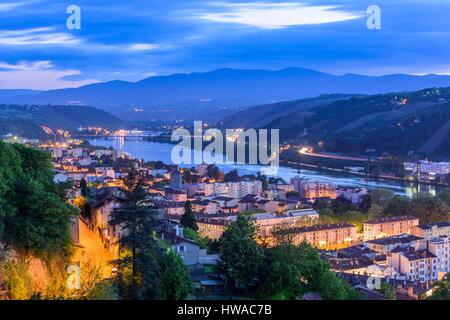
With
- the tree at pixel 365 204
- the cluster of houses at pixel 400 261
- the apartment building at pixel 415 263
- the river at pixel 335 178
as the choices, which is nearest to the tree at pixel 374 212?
the tree at pixel 365 204

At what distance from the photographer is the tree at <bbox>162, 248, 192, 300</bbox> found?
447 cm

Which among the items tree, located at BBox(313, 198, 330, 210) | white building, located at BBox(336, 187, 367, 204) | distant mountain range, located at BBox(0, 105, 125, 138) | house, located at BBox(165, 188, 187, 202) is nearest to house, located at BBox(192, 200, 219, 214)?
house, located at BBox(165, 188, 187, 202)

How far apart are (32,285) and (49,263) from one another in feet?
1.50

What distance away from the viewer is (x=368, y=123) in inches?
1393

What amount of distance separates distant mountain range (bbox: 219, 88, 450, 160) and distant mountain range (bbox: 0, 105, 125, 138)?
9.57 metres

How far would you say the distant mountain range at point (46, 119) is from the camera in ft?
112

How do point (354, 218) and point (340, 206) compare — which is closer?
point (354, 218)

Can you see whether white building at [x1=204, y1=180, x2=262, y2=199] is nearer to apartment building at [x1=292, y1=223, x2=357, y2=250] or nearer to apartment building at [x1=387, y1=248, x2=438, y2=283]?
apartment building at [x1=292, y1=223, x2=357, y2=250]

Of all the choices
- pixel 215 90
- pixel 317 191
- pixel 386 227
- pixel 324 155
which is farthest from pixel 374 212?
pixel 215 90

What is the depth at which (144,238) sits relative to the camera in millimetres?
4191

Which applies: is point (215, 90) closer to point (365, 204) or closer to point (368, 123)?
point (368, 123)

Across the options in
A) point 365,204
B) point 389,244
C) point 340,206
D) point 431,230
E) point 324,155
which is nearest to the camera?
point 389,244

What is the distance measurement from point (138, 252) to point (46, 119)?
41.4 metres
